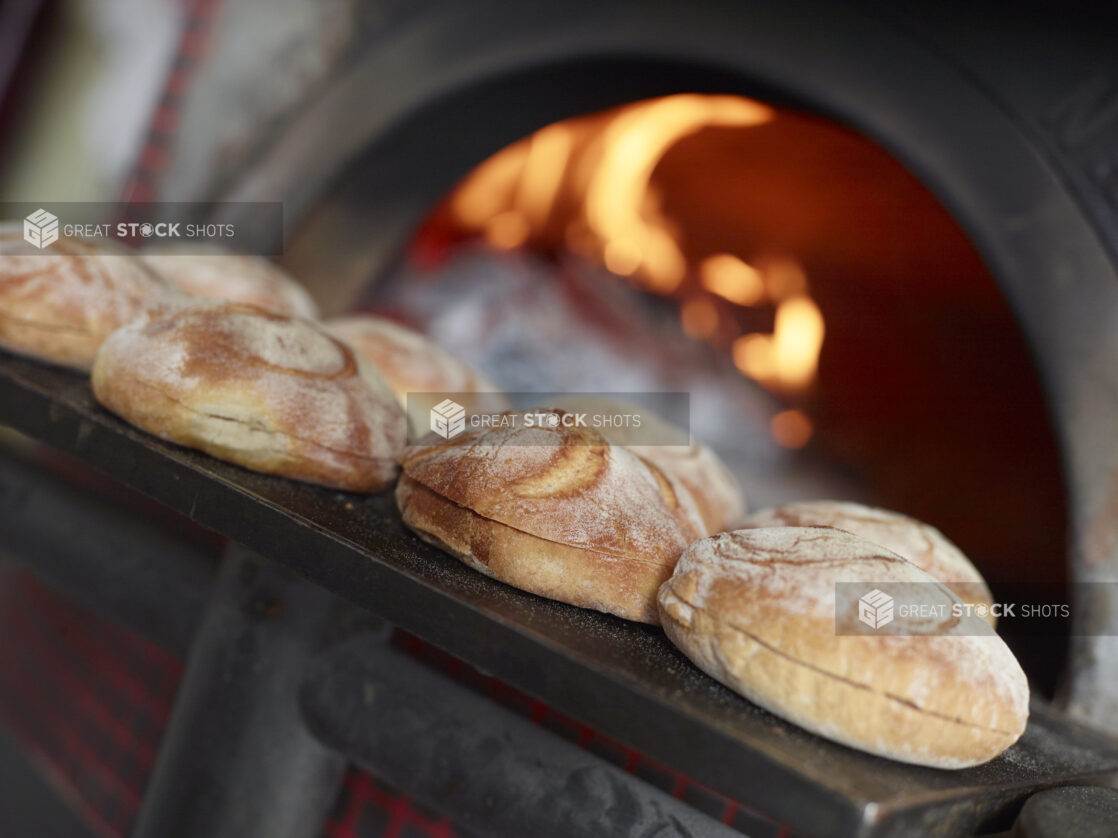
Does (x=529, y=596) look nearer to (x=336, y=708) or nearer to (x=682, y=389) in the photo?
(x=336, y=708)

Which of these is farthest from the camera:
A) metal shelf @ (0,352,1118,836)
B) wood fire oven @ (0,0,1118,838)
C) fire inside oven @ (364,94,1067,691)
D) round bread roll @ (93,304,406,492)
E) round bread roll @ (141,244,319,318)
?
fire inside oven @ (364,94,1067,691)

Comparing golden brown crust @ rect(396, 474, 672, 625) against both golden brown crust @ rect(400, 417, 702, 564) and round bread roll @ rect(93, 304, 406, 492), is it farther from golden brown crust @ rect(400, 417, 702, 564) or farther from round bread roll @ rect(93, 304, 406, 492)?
round bread roll @ rect(93, 304, 406, 492)

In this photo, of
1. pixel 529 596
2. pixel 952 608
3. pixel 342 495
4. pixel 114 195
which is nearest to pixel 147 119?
pixel 114 195

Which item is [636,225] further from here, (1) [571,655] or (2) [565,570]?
(1) [571,655]

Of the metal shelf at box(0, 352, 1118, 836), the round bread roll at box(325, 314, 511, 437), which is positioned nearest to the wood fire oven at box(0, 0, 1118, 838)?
the metal shelf at box(0, 352, 1118, 836)

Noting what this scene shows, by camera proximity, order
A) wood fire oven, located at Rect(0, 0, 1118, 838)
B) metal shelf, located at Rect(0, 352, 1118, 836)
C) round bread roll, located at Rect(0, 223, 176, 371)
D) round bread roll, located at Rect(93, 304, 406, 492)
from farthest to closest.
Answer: round bread roll, located at Rect(0, 223, 176, 371) < round bread roll, located at Rect(93, 304, 406, 492) < wood fire oven, located at Rect(0, 0, 1118, 838) < metal shelf, located at Rect(0, 352, 1118, 836)

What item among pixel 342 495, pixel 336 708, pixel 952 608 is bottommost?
pixel 336 708
